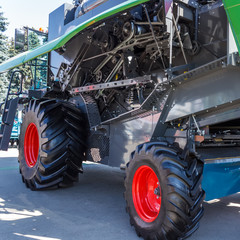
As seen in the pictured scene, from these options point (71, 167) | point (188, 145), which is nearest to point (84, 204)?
point (71, 167)

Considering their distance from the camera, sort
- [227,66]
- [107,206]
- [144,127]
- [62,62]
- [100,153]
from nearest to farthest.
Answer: [227,66] < [144,127] < [107,206] < [100,153] < [62,62]

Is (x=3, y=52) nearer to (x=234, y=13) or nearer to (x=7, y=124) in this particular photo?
(x=7, y=124)

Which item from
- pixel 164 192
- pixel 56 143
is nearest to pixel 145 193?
pixel 164 192

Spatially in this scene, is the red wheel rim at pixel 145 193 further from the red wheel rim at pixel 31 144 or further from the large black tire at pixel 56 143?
the red wheel rim at pixel 31 144

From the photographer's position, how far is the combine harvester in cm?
272

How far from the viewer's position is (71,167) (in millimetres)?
Result: 4785

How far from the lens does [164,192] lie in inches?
108

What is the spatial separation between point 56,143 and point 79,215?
53.3 inches

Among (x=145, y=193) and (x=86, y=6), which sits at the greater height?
(x=86, y=6)

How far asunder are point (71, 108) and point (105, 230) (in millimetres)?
2381

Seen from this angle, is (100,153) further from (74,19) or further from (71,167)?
(74,19)

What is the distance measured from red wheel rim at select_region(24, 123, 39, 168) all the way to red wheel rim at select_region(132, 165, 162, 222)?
285cm

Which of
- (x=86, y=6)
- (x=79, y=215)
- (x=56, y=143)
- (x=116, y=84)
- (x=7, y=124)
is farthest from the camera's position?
(x=7, y=124)

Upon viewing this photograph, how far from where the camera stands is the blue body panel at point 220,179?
3.08 metres
